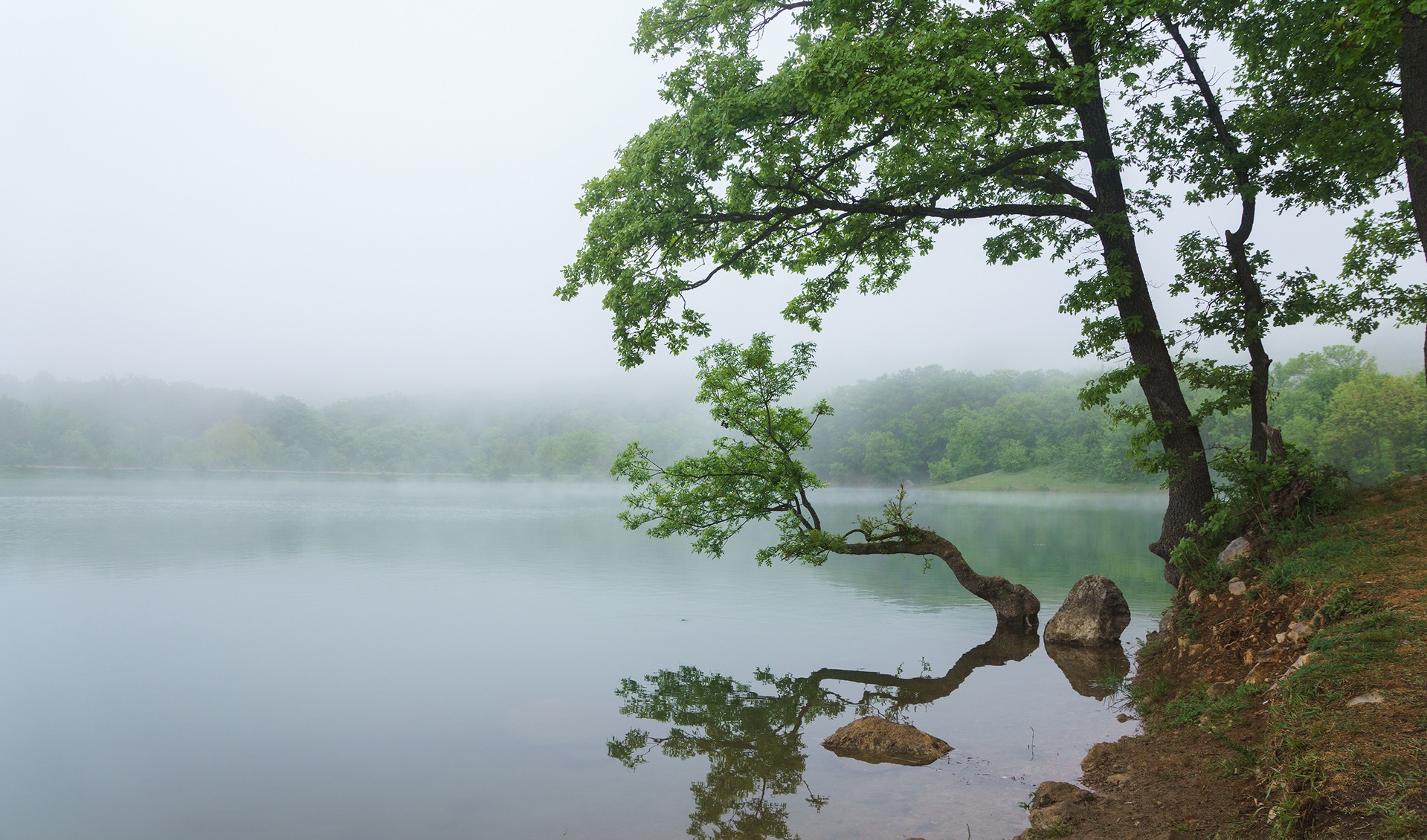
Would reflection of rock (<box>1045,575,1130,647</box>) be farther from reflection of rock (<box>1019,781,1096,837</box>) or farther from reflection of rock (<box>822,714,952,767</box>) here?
reflection of rock (<box>1019,781,1096,837</box>)

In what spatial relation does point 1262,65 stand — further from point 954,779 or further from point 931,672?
point 954,779

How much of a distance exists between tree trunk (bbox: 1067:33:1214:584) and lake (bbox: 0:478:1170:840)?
120 inches

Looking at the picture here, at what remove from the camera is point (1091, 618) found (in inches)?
589

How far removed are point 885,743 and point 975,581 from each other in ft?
26.8

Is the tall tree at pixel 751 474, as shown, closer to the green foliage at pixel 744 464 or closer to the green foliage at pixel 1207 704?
the green foliage at pixel 744 464

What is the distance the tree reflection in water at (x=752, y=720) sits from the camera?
26.2ft

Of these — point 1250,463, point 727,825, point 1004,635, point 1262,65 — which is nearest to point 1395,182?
point 1262,65

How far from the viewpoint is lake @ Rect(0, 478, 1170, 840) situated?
817cm

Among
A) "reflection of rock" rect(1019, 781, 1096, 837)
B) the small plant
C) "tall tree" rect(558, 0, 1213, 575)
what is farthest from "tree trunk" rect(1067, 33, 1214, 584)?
"reflection of rock" rect(1019, 781, 1096, 837)

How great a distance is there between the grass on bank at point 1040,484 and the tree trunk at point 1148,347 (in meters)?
86.0

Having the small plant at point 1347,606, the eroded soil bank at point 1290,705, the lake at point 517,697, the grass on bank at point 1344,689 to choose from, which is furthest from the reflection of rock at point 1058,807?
the small plant at point 1347,606

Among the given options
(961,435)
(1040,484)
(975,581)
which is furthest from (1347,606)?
(961,435)

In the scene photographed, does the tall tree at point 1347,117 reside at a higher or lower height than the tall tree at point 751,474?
higher

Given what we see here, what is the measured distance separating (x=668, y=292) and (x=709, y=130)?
8.18ft
